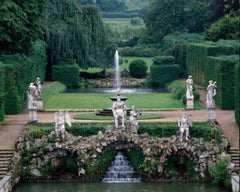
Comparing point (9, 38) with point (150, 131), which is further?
point (9, 38)

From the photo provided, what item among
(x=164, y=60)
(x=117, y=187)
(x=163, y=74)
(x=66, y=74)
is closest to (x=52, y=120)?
(x=117, y=187)

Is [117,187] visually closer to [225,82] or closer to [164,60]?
[225,82]

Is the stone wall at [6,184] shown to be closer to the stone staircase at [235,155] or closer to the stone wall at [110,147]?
the stone wall at [110,147]

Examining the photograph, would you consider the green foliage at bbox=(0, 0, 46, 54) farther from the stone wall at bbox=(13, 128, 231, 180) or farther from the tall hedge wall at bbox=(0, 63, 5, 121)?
the stone wall at bbox=(13, 128, 231, 180)

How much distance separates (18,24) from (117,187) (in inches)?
804

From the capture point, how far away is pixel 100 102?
213ft

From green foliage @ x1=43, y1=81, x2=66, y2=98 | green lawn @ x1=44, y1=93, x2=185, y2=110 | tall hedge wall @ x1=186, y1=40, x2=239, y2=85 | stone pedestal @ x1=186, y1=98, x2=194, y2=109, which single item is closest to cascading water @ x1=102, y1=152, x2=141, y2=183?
stone pedestal @ x1=186, y1=98, x2=194, y2=109

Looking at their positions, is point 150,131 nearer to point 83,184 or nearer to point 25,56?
point 83,184

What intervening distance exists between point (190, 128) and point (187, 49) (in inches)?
1740

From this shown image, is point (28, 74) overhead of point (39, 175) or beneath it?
overhead

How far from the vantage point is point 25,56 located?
Answer: 6575 centimetres

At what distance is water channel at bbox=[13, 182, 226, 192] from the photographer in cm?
4294

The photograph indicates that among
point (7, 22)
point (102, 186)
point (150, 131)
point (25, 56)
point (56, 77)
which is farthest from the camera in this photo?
point (56, 77)

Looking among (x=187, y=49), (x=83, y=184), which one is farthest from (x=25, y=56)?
(x=187, y=49)
